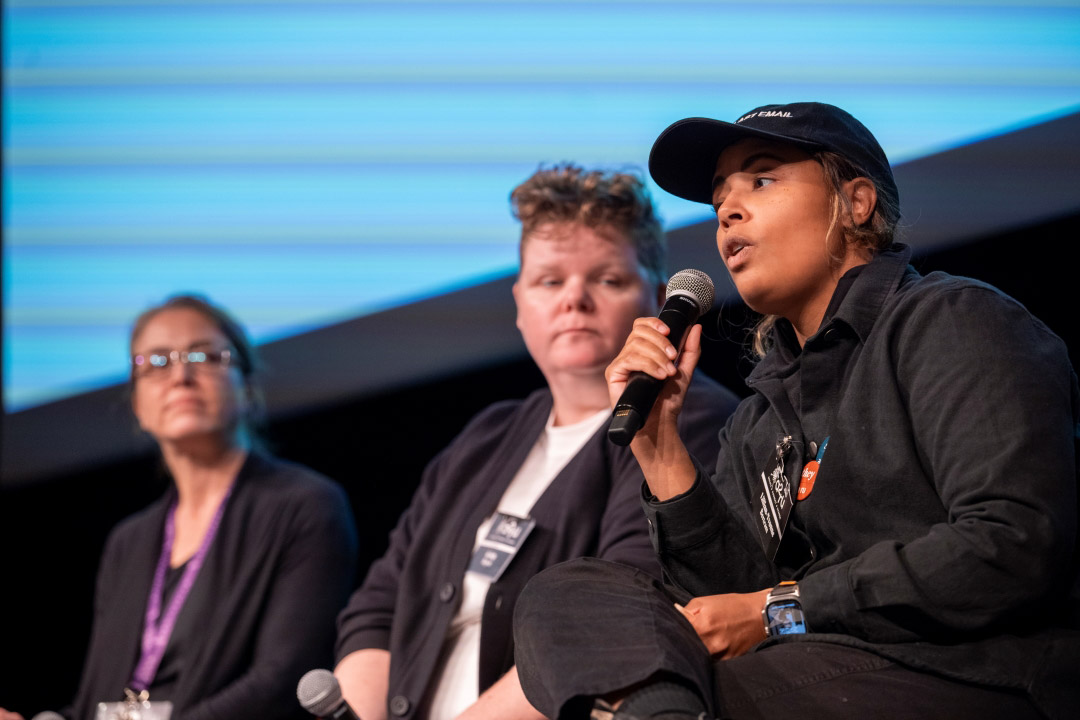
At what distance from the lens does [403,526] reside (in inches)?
→ 98.2

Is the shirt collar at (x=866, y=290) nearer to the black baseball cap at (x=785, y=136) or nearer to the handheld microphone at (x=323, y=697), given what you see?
the black baseball cap at (x=785, y=136)

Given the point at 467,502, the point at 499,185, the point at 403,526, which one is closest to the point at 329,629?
the point at 403,526

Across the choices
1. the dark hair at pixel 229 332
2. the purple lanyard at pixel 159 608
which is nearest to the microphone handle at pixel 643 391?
the purple lanyard at pixel 159 608

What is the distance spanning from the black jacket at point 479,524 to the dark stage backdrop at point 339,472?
386 millimetres

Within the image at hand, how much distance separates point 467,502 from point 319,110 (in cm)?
155

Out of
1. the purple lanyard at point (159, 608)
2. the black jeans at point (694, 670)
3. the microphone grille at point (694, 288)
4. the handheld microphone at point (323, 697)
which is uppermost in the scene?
the microphone grille at point (694, 288)

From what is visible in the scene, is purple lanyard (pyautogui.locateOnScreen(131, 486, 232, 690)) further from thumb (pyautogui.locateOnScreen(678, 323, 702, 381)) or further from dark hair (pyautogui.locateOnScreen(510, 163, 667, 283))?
thumb (pyautogui.locateOnScreen(678, 323, 702, 381))

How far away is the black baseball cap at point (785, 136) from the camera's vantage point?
4.75 feet

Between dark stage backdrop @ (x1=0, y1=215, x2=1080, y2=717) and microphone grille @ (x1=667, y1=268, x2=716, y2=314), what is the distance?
722 millimetres

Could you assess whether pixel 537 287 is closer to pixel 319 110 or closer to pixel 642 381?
pixel 642 381

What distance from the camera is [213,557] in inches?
105

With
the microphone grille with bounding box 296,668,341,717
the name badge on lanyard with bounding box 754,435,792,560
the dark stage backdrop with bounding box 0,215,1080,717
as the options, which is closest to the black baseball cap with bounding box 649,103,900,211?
the name badge on lanyard with bounding box 754,435,792,560

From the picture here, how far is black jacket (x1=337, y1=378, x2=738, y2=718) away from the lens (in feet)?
6.51

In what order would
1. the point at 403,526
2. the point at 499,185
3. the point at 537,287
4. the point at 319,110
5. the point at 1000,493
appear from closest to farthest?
the point at 1000,493 < the point at 537,287 < the point at 403,526 < the point at 499,185 < the point at 319,110
